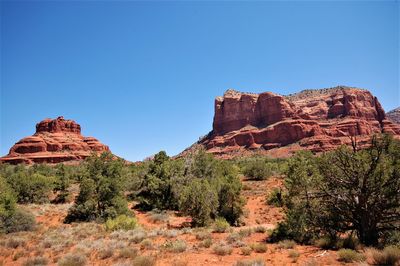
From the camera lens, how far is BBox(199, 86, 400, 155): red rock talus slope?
377 ft

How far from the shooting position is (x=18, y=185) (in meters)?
32.6

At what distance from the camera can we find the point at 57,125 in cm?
12125

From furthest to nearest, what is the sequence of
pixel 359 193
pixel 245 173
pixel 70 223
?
pixel 245 173, pixel 70 223, pixel 359 193

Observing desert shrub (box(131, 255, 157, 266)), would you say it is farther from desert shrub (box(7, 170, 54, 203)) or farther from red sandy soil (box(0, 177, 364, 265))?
desert shrub (box(7, 170, 54, 203))

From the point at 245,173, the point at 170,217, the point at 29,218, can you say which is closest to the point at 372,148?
the point at 170,217

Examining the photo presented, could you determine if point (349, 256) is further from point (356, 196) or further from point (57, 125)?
point (57, 125)

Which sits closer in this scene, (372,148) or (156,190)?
(372,148)

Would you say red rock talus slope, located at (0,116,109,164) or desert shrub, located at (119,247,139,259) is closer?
desert shrub, located at (119,247,139,259)

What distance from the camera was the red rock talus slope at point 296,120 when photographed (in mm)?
115000

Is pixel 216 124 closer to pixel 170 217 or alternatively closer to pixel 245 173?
pixel 245 173

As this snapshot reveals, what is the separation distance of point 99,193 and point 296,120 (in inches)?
4298

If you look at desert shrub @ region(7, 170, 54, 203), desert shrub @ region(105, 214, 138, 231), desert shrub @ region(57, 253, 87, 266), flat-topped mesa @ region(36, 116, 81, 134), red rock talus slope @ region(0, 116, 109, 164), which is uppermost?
flat-topped mesa @ region(36, 116, 81, 134)

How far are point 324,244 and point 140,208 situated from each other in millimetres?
22866

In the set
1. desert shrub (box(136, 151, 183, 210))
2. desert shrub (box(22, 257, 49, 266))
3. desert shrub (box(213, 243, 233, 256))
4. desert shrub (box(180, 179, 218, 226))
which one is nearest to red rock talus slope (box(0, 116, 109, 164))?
desert shrub (box(136, 151, 183, 210))
